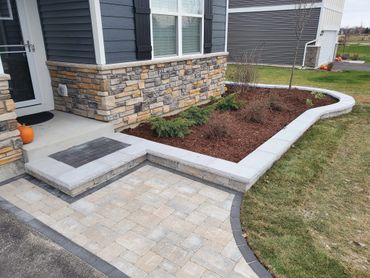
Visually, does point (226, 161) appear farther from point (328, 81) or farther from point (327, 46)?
point (327, 46)

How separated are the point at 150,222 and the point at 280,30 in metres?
15.0

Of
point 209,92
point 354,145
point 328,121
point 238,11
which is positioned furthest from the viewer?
point 238,11

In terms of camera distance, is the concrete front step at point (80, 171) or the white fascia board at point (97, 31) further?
the white fascia board at point (97, 31)

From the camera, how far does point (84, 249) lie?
249cm

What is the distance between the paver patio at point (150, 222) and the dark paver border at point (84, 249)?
0.04m

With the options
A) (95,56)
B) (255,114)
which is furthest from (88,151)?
(255,114)

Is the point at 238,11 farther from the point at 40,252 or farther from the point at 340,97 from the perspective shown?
the point at 40,252

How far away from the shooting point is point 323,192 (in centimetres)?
344

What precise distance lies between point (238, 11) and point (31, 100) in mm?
14155

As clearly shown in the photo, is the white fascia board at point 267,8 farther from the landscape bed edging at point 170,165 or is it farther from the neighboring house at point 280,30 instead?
the landscape bed edging at point 170,165

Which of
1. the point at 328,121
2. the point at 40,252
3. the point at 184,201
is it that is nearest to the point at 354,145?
the point at 328,121

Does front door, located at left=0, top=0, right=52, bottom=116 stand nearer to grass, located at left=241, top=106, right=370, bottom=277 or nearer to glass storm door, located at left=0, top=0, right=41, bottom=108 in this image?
glass storm door, located at left=0, top=0, right=41, bottom=108

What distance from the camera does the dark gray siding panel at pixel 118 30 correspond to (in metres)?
4.27

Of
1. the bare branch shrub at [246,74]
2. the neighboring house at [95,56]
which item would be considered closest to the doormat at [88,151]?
the neighboring house at [95,56]
